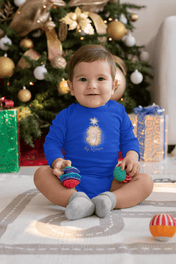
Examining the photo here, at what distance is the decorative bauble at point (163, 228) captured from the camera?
59cm

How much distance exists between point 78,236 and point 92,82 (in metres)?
0.47

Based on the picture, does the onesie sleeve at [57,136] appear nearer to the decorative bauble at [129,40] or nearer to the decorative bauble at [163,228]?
the decorative bauble at [163,228]

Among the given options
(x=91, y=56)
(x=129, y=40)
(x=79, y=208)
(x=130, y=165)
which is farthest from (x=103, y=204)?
(x=129, y=40)

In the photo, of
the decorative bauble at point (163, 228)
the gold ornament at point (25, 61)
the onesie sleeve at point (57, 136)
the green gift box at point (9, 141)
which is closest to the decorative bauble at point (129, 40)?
the gold ornament at point (25, 61)

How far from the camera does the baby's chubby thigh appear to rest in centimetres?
87

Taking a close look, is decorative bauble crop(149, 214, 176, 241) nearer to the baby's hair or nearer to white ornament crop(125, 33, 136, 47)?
the baby's hair

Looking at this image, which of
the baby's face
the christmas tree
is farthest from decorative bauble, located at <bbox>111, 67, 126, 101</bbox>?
the baby's face

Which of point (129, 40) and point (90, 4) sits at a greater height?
point (90, 4)

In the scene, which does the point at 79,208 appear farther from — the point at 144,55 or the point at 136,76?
the point at 144,55

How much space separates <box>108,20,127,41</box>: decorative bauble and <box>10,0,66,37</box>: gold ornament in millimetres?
333

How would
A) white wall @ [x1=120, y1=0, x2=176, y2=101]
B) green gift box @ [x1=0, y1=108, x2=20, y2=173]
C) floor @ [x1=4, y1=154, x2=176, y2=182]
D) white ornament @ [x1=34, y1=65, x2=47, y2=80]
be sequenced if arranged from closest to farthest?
floor @ [x1=4, y1=154, x2=176, y2=182] < green gift box @ [x1=0, y1=108, x2=20, y2=173] < white ornament @ [x1=34, y1=65, x2=47, y2=80] < white wall @ [x1=120, y1=0, x2=176, y2=101]

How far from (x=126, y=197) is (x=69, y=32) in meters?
1.24

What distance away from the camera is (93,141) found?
0.89m

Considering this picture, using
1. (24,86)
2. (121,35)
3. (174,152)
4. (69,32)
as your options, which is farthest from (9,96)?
(174,152)
